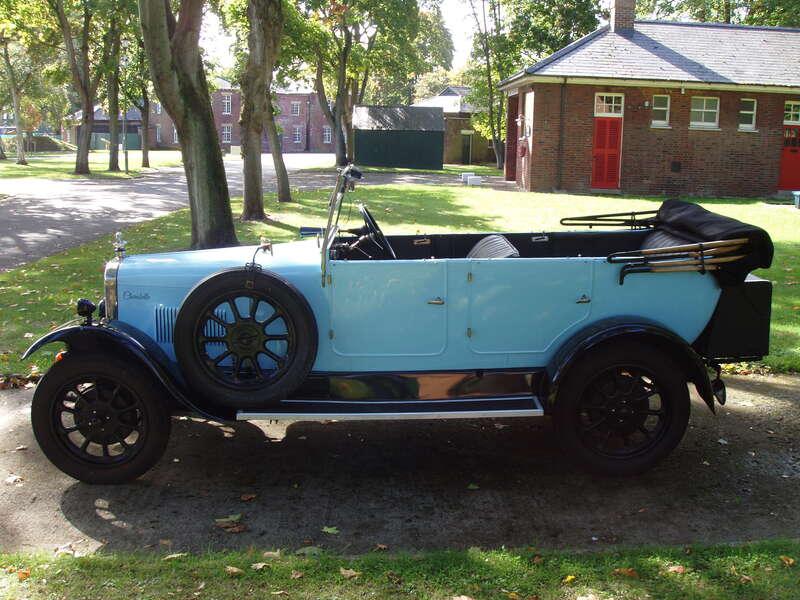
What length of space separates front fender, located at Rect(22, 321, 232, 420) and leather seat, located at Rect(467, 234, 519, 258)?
6.54 ft

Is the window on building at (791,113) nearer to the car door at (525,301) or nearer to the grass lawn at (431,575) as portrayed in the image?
the car door at (525,301)

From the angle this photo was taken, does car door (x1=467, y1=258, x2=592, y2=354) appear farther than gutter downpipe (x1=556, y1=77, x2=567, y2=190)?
No

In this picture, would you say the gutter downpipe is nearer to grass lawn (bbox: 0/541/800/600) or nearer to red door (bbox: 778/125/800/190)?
red door (bbox: 778/125/800/190)

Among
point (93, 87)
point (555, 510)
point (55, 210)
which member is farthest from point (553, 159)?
point (555, 510)

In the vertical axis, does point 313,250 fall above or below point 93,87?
below

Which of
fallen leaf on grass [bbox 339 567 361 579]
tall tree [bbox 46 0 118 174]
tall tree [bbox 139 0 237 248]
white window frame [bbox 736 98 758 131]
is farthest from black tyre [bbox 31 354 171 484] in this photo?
tall tree [bbox 46 0 118 174]

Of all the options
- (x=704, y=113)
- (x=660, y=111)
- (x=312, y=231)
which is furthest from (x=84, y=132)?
(x=312, y=231)

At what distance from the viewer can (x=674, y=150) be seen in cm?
2662

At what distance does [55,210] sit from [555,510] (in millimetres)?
19111

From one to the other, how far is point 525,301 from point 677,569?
5.67ft

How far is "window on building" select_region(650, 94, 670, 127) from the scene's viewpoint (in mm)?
26422

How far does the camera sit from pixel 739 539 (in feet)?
13.4

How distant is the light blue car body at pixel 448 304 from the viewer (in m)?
4.73

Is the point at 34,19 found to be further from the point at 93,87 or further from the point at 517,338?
the point at 517,338
